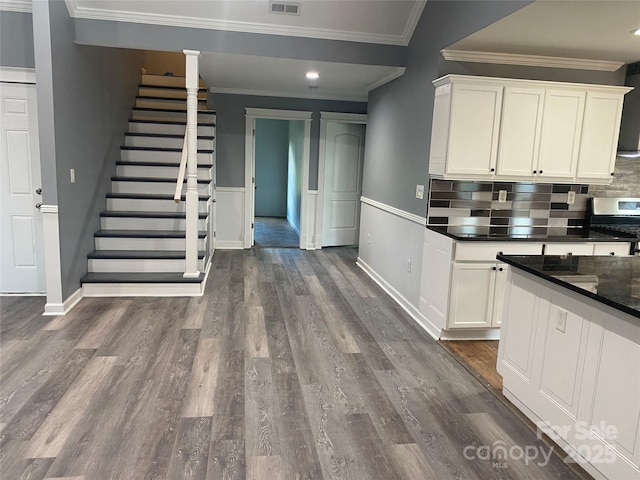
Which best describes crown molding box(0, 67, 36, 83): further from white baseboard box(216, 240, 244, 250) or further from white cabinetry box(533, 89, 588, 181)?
white cabinetry box(533, 89, 588, 181)

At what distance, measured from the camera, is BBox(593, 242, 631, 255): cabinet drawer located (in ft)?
11.7

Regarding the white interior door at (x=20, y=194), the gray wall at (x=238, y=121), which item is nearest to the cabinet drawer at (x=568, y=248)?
the gray wall at (x=238, y=121)

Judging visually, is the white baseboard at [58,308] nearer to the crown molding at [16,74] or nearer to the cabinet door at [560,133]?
the crown molding at [16,74]

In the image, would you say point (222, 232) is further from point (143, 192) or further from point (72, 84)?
point (72, 84)

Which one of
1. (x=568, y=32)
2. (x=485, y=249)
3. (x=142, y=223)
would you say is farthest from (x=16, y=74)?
(x=568, y=32)

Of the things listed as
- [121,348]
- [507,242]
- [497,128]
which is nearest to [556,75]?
[497,128]

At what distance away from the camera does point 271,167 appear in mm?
10352

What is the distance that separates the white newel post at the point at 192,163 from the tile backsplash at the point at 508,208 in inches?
89.4

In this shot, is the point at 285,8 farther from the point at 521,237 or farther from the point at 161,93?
the point at 161,93

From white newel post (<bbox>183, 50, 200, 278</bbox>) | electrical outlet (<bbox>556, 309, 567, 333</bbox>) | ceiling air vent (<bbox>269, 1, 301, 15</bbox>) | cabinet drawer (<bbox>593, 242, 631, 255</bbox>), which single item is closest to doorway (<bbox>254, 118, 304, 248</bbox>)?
white newel post (<bbox>183, 50, 200, 278</bbox>)

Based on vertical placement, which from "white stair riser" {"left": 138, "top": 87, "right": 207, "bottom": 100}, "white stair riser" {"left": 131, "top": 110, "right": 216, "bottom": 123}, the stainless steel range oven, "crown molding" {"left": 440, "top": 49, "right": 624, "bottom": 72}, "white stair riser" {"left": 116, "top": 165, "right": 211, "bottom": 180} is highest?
"white stair riser" {"left": 138, "top": 87, "right": 207, "bottom": 100}

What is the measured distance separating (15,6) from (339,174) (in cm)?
456

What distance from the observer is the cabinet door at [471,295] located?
3.50 meters

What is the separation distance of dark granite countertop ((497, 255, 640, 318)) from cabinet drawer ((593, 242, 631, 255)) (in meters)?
0.81
